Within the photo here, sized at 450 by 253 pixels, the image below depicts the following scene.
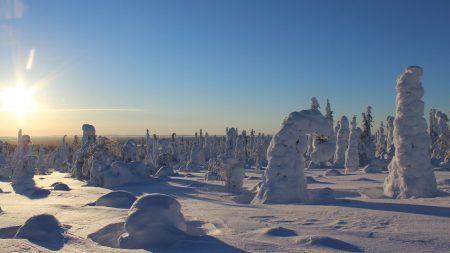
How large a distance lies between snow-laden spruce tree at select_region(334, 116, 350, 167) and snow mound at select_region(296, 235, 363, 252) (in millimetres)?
40098

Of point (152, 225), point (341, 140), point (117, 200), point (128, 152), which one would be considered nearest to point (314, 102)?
point (341, 140)

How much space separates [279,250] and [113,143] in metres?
27.8

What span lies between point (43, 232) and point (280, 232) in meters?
5.36

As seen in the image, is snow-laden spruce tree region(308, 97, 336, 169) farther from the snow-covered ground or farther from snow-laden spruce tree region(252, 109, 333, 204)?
the snow-covered ground

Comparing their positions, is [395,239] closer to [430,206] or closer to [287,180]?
[430,206]

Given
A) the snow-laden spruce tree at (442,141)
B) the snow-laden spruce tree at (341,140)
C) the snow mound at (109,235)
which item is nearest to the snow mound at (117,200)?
the snow mound at (109,235)

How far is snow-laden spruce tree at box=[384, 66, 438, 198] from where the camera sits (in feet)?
53.0

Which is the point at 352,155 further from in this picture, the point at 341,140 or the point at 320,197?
the point at 320,197

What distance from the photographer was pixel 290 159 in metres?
15.5

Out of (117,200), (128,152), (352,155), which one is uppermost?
(352,155)

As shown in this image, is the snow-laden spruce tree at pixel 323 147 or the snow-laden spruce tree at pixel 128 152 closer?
the snow-laden spruce tree at pixel 323 147

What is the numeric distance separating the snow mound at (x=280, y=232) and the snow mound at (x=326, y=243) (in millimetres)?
640

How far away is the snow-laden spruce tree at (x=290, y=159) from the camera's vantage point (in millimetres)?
15250

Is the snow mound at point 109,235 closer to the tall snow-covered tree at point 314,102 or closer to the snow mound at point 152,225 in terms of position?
the snow mound at point 152,225
